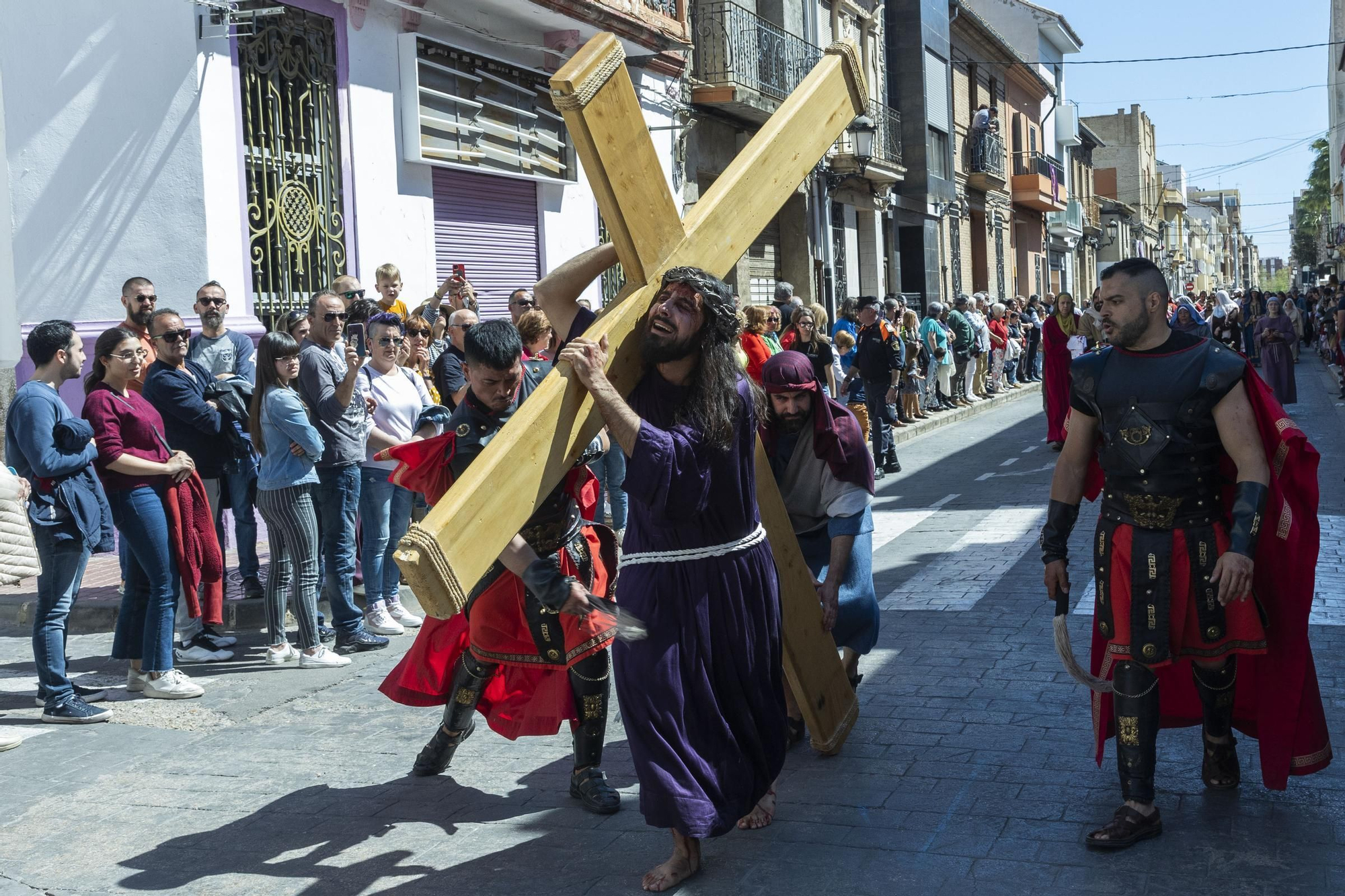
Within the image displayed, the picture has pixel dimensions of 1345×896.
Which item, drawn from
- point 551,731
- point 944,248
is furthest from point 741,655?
point 944,248

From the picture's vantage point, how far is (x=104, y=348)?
6.33 meters

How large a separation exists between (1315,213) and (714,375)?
10032 centimetres

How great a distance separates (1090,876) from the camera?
3.88m

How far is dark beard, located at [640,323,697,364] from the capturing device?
12.5 ft

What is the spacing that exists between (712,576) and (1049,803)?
143 cm

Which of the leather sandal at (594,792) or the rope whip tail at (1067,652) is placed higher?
the rope whip tail at (1067,652)

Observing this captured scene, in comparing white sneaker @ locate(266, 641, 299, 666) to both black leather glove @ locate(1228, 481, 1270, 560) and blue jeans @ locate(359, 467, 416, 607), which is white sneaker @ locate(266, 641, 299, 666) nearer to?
blue jeans @ locate(359, 467, 416, 607)

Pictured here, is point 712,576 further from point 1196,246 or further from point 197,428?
point 1196,246

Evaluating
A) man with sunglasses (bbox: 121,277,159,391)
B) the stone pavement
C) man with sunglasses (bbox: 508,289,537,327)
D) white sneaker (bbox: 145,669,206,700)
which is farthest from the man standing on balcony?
white sneaker (bbox: 145,669,206,700)

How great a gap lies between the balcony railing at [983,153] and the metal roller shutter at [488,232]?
20.5 m

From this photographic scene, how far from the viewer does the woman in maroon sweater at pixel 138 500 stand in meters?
6.32

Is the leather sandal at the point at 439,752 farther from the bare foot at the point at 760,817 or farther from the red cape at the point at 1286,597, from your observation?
the red cape at the point at 1286,597

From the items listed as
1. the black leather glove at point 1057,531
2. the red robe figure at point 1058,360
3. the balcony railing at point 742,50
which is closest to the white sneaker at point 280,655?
the black leather glove at point 1057,531

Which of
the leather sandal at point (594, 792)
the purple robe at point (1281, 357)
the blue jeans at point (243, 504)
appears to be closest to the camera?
the leather sandal at point (594, 792)
